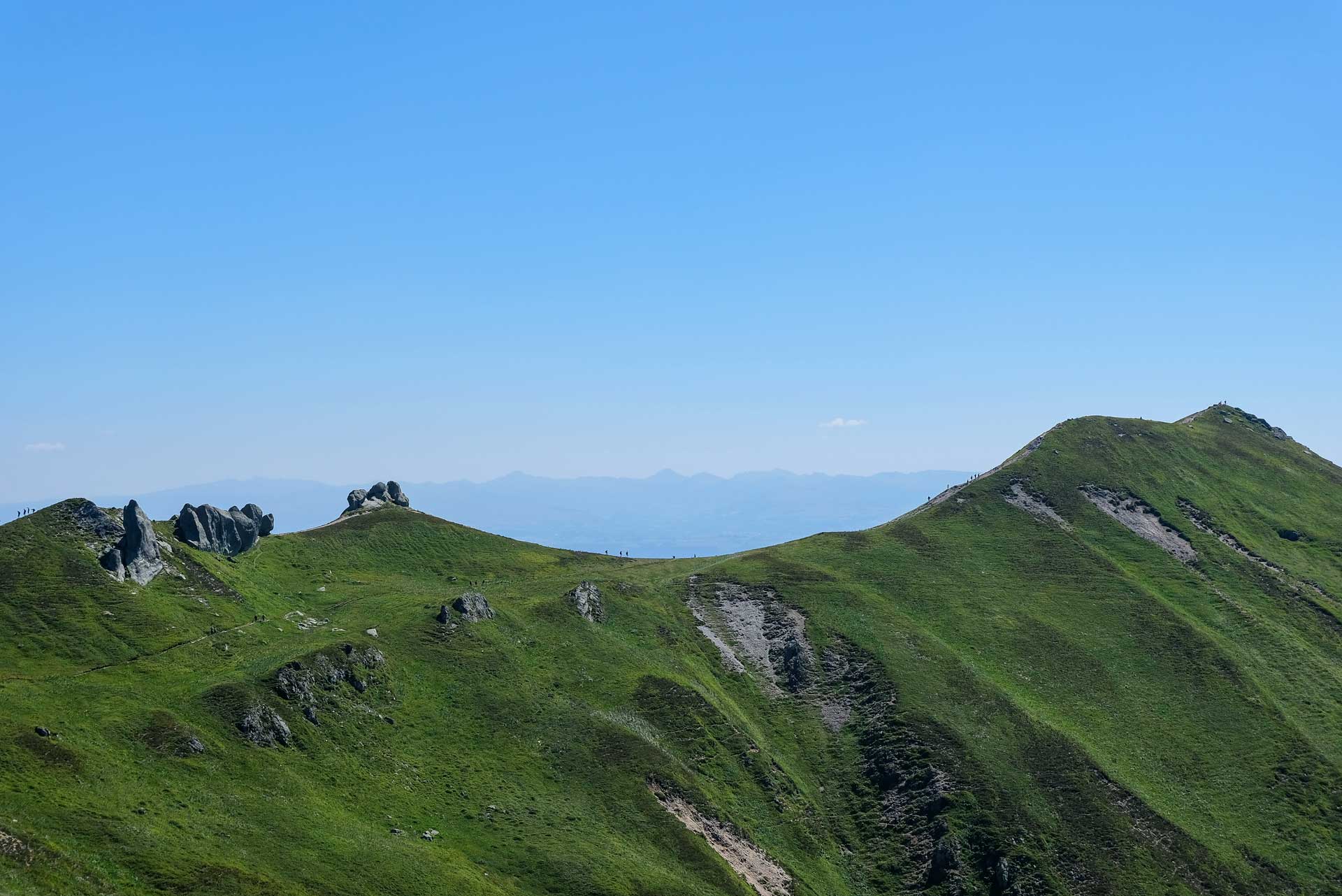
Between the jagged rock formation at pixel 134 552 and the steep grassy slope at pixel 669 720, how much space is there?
184 centimetres

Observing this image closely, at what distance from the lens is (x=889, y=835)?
94375 millimetres

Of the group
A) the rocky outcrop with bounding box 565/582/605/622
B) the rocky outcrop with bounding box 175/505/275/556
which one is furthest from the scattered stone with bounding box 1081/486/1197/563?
the rocky outcrop with bounding box 175/505/275/556

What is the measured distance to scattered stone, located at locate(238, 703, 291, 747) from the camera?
77.6 m

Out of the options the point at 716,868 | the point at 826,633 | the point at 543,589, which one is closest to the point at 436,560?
the point at 543,589

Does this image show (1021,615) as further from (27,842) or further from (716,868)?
(27,842)

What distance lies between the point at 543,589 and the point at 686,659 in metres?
23.1

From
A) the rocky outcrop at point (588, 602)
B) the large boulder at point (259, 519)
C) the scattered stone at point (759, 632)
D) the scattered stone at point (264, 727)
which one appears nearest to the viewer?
the scattered stone at point (264, 727)

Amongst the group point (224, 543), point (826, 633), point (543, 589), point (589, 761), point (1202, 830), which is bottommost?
point (1202, 830)

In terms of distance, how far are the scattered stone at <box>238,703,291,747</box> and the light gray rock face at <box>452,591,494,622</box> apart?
29944 millimetres

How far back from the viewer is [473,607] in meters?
110

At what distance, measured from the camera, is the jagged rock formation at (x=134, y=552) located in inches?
3912

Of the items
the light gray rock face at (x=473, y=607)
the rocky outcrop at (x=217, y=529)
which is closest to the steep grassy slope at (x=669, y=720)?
the light gray rock face at (x=473, y=607)

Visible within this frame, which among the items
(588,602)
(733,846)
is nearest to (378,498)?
(588,602)

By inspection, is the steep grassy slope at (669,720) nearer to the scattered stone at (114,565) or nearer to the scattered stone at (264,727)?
the scattered stone at (264,727)
